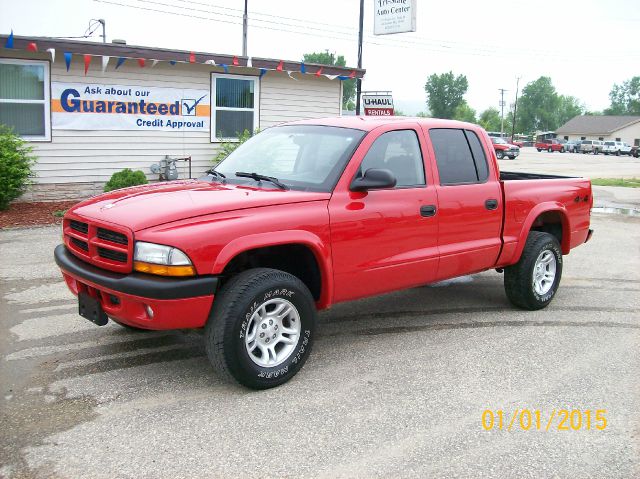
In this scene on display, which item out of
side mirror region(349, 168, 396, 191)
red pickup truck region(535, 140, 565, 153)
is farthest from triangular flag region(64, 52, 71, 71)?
red pickup truck region(535, 140, 565, 153)

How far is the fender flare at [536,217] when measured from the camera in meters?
5.92

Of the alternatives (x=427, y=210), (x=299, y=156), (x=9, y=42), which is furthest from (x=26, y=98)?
(x=427, y=210)

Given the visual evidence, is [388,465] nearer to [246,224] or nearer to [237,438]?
[237,438]

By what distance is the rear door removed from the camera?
5238mm

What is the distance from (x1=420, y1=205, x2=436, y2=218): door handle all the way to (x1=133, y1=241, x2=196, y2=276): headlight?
1.99m

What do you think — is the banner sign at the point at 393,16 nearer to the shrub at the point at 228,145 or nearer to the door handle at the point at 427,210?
the shrub at the point at 228,145

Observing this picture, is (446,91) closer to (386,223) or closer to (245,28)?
(245,28)

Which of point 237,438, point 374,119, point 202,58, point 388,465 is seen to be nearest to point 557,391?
point 388,465

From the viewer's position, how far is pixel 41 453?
131 inches

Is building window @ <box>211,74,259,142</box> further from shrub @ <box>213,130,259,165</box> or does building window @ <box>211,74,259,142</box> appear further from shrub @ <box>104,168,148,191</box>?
shrub @ <box>104,168,148,191</box>

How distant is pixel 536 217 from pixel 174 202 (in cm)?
361

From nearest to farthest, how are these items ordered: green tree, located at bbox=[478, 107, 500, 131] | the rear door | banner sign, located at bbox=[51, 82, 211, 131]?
1. the rear door
2. banner sign, located at bbox=[51, 82, 211, 131]
3. green tree, located at bbox=[478, 107, 500, 131]
